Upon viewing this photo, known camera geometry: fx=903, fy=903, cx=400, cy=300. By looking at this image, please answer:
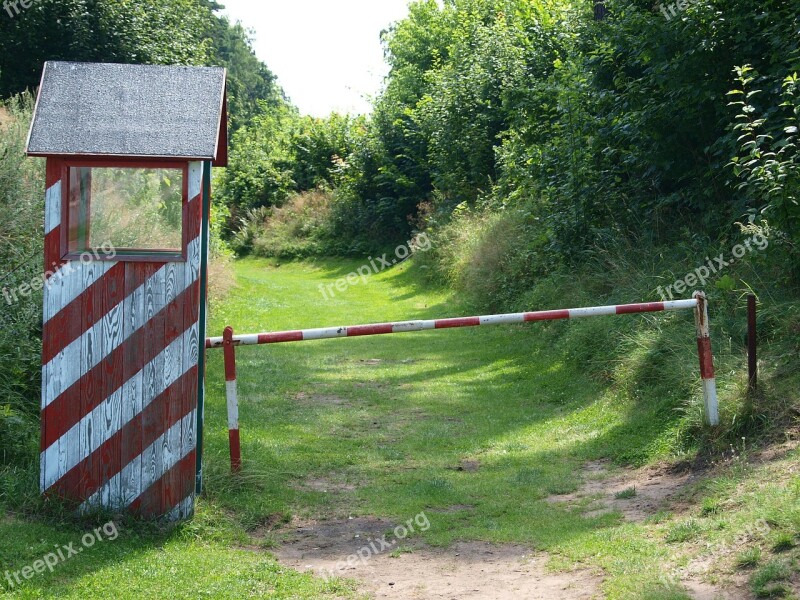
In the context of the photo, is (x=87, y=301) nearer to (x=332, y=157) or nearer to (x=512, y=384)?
(x=512, y=384)

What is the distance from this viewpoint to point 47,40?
21469 mm

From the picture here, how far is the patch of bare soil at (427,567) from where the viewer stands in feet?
16.1

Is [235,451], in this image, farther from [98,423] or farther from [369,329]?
[369,329]

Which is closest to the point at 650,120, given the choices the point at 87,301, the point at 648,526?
the point at 648,526

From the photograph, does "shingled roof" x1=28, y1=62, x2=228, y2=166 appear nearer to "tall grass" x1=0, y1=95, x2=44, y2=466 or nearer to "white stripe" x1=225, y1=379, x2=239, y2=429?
"white stripe" x1=225, y1=379, x2=239, y2=429

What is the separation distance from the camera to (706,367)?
22.7 ft

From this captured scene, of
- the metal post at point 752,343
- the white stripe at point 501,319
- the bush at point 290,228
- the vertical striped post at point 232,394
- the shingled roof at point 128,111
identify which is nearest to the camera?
the shingled roof at point 128,111

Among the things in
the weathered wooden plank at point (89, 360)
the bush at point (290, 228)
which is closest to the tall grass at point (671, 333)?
the weathered wooden plank at point (89, 360)

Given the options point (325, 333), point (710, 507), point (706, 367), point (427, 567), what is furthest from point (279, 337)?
point (706, 367)

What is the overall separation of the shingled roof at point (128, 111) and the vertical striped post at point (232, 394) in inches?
50.3

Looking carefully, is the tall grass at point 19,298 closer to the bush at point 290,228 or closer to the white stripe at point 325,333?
the white stripe at point 325,333

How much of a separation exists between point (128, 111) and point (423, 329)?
2.63 metres

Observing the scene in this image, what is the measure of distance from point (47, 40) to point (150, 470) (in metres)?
18.6

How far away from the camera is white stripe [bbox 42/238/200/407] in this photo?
566cm
